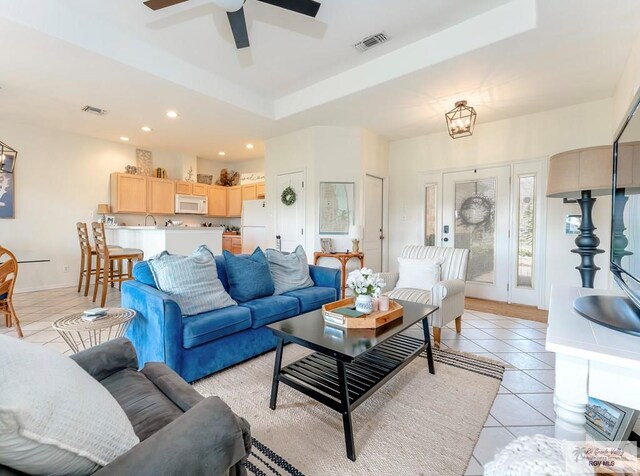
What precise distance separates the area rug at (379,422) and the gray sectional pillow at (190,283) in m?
0.52

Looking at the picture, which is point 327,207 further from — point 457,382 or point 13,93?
point 13,93

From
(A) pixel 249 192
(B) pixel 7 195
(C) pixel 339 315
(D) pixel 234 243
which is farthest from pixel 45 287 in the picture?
(C) pixel 339 315

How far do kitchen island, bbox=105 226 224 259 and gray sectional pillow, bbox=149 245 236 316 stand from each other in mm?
2256

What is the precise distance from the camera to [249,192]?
7074 mm

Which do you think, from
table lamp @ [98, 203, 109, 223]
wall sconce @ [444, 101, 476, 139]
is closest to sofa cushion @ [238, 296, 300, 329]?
wall sconce @ [444, 101, 476, 139]

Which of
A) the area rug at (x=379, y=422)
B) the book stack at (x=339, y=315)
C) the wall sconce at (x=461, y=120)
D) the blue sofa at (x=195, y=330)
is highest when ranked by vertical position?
the wall sconce at (x=461, y=120)

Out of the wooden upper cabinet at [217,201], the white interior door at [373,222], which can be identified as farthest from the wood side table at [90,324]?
the wooden upper cabinet at [217,201]

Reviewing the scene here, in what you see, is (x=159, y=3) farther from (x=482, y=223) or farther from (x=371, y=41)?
(x=482, y=223)

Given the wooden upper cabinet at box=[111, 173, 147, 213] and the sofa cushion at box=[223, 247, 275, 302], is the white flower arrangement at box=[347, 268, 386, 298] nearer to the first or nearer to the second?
the sofa cushion at box=[223, 247, 275, 302]

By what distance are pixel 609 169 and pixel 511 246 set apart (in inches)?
107

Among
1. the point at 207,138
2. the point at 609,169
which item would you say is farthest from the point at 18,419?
the point at 207,138

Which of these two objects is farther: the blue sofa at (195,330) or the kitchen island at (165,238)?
the kitchen island at (165,238)

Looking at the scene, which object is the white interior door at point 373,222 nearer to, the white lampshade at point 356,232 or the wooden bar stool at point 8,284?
the white lampshade at point 356,232

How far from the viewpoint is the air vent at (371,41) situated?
3.01m
